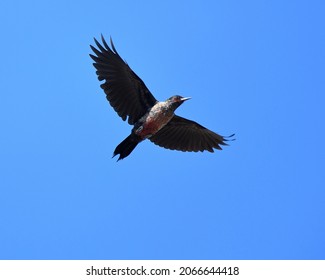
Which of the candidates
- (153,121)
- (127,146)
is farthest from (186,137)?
(127,146)

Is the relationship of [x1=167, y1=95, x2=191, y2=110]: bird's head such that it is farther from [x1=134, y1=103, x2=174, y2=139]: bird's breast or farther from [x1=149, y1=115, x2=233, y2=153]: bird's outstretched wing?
[x1=149, y1=115, x2=233, y2=153]: bird's outstretched wing

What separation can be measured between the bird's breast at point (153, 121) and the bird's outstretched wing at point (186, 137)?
84 centimetres

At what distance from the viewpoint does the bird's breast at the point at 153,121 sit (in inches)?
554

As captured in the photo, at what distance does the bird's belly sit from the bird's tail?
0.15m

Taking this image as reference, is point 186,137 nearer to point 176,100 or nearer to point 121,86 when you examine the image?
point 176,100

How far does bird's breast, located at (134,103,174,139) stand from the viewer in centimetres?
1408

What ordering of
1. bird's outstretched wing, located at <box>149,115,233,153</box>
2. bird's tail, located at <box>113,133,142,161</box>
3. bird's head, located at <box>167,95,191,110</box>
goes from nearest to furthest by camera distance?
bird's tail, located at <box>113,133,142,161</box> → bird's head, located at <box>167,95,191,110</box> → bird's outstretched wing, located at <box>149,115,233,153</box>

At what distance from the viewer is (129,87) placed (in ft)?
47.4

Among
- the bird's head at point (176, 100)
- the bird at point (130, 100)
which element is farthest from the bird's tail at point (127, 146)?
the bird's head at point (176, 100)

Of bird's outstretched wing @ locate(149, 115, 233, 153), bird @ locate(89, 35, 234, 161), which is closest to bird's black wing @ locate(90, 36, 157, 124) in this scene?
bird @ locate(89, 35, 234, 161)

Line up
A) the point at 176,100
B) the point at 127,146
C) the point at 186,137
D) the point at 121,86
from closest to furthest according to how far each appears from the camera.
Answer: the point at 127,146 → the point at 176,100 → the point at 121,86 → the point at 186,137

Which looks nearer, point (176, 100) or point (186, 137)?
point (176, 100)

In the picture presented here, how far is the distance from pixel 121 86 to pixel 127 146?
4.71 ft

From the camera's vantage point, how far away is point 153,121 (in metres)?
14.1
